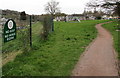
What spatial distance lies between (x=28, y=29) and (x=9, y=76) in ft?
11.3

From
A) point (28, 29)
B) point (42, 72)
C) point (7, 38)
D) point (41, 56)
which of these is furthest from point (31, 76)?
point (28, 29)

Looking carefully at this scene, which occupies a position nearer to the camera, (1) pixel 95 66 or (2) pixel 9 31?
(2) pixel 9 31

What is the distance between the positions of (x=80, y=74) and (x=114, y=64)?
1.61 meters

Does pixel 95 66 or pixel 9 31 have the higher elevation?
pixel 9 31

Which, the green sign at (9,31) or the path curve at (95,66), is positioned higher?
the green sign at (9,31)

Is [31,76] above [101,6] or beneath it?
beneath

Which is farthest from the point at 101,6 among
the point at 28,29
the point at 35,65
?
the point at 35,65

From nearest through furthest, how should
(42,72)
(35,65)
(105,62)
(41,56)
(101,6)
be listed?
(42,72) < (35,65) < (105,62) < (41,56) < (101,6)

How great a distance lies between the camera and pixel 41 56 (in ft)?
22.6

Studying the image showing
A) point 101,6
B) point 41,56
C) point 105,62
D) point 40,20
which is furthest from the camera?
point 101,6

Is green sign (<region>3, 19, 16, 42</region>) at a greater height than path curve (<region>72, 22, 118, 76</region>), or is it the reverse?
green sign (<region>3, 19, 16, 42</region>)

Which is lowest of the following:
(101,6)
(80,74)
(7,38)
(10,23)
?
(80,74)

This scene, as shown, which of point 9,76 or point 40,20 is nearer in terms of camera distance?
point 9,76

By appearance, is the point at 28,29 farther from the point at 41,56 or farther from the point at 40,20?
the point at 40,20
